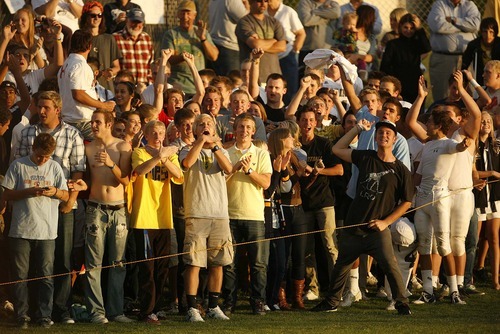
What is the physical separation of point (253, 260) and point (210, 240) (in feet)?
1.81

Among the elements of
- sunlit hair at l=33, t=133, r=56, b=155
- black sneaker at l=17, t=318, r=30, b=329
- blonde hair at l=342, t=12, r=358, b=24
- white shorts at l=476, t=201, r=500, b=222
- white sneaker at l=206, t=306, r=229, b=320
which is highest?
blonde hair at l=342, t=12, r=358, b=24

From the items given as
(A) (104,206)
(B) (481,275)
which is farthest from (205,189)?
(B) (481,275)

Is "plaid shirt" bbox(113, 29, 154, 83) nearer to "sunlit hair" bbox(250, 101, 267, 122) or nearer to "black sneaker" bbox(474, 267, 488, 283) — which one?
"sunlit hair" bbox(250, 101, 267, 122)

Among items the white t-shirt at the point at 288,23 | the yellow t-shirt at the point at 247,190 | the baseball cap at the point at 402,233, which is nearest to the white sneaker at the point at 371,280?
the baseball cap at the point at 402,233

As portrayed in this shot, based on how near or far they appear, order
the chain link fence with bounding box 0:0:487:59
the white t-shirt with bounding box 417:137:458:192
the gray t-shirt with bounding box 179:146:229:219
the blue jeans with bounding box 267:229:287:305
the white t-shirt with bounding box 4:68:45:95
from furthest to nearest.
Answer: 1. the chain link fence with bounding box 0:0:487:59
2. the white t-shirt with bounding box 4:68:45:95
3. the white t-shirt with bounding box 417:137:458:192
4. the blue jeans with bounding box 267:229:287:305
5. the gray t-shirt with bounding box 179:146:229:219

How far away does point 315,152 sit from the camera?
1485 centimetres

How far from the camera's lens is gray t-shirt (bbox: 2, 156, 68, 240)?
1273cm

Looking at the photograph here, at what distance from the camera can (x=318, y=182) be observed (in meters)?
14.7

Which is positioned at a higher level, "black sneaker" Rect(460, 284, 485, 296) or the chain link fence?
the chain link fence

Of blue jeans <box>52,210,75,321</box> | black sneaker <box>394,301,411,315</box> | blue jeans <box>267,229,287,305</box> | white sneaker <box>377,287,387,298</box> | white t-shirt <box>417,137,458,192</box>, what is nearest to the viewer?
blue jeans <box>52,210,75,321</box>

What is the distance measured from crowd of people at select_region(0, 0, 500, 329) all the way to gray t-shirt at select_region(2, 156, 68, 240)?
13mm

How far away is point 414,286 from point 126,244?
408 centimetres

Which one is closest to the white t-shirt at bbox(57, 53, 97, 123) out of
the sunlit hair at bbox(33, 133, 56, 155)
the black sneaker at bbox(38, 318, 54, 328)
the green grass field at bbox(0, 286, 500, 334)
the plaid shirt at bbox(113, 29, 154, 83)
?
the sunlit hair at bbox(33, 133, 56, 155)

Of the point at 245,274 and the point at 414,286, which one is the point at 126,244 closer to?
the point at 245,274
